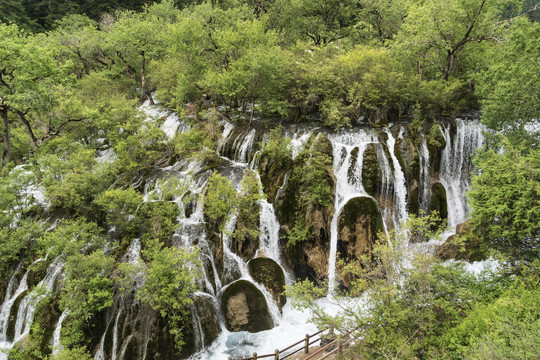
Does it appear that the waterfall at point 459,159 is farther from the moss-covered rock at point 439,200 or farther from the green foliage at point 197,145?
the green foliage at point 197,145

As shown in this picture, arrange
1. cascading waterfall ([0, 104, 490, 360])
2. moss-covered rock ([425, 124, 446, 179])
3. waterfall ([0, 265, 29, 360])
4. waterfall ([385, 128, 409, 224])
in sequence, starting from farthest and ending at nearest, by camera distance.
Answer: moss-covered rock ([425, 124, 446, 179]), waterfall ([385, 128, 409, 224]), cascading waterfall ([0, 104, 490, 360]), waterfall ([0, 265, 29, 360])

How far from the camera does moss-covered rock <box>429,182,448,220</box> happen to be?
588 inches

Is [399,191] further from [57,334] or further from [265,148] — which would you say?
[57,334]

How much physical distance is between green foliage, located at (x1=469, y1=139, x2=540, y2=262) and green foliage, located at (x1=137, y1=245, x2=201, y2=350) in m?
11.4

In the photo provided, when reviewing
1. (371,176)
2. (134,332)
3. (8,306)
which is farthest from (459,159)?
(8,306)

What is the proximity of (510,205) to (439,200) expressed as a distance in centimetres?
563

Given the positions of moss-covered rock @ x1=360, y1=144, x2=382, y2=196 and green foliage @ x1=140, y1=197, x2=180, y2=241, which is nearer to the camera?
green foliage @ x1=140, y1=197, x2=180, y2=241

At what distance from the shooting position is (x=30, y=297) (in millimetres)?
11750

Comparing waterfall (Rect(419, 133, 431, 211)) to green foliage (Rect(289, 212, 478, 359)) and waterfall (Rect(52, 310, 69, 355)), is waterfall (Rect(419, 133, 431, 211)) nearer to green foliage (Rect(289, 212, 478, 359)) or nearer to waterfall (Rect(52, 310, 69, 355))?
green foliage (Rect(289, 212, 478, 359))

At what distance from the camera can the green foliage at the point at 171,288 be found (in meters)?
10.5

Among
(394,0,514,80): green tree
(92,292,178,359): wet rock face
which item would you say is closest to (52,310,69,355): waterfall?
(92,292,178,359): wet rock face

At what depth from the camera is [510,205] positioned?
9484 millimetres

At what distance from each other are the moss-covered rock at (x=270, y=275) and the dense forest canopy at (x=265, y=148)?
1.73 m

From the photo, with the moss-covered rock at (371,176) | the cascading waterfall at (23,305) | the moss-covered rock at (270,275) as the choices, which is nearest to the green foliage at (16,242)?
the cascading waterfall at (23,305)
